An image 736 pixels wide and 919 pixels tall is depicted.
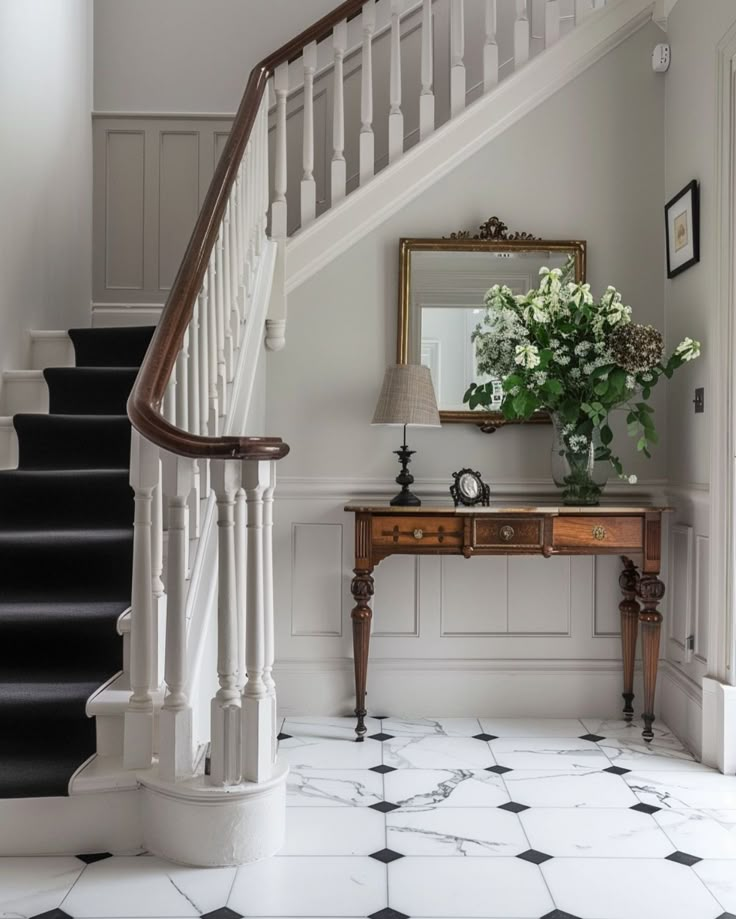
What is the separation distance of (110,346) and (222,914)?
2.58m

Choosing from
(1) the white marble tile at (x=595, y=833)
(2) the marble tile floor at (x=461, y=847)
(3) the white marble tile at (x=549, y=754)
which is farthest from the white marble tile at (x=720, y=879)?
(3) the white marble tile at (x=549, y=754)

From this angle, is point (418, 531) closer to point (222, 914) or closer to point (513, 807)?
point (513, 807)

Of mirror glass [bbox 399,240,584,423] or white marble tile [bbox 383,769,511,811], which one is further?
mirror glass [bbox 399,240,584,423]

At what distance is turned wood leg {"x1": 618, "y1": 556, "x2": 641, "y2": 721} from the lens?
12.4 ft

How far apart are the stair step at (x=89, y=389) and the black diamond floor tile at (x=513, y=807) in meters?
2.10

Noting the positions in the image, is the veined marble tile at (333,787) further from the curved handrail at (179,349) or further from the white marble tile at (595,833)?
the curved handrail at (179,349)

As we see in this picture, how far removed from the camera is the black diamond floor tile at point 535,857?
240cm

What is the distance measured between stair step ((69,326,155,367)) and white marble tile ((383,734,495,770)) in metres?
1.96

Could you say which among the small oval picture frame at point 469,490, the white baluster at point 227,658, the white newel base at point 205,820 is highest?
the small oval picture frame at point 469,490

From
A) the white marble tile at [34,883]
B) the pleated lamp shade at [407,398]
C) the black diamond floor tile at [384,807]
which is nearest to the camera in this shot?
the white marble tile at [34,883]

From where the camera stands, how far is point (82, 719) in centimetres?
241

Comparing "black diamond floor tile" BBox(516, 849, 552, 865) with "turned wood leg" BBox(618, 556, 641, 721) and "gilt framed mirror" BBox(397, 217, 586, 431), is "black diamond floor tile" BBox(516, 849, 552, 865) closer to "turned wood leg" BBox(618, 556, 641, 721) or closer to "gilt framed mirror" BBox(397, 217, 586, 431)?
"turned wood leg" BBox(618, 556, 641, 721)

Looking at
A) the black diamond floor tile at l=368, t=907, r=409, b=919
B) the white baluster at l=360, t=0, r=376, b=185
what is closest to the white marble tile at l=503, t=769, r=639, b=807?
the black diamond floor tile at l=368, t=907, r=409, b=919

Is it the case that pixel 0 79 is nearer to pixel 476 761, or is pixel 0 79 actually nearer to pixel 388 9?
pixel 388 9
